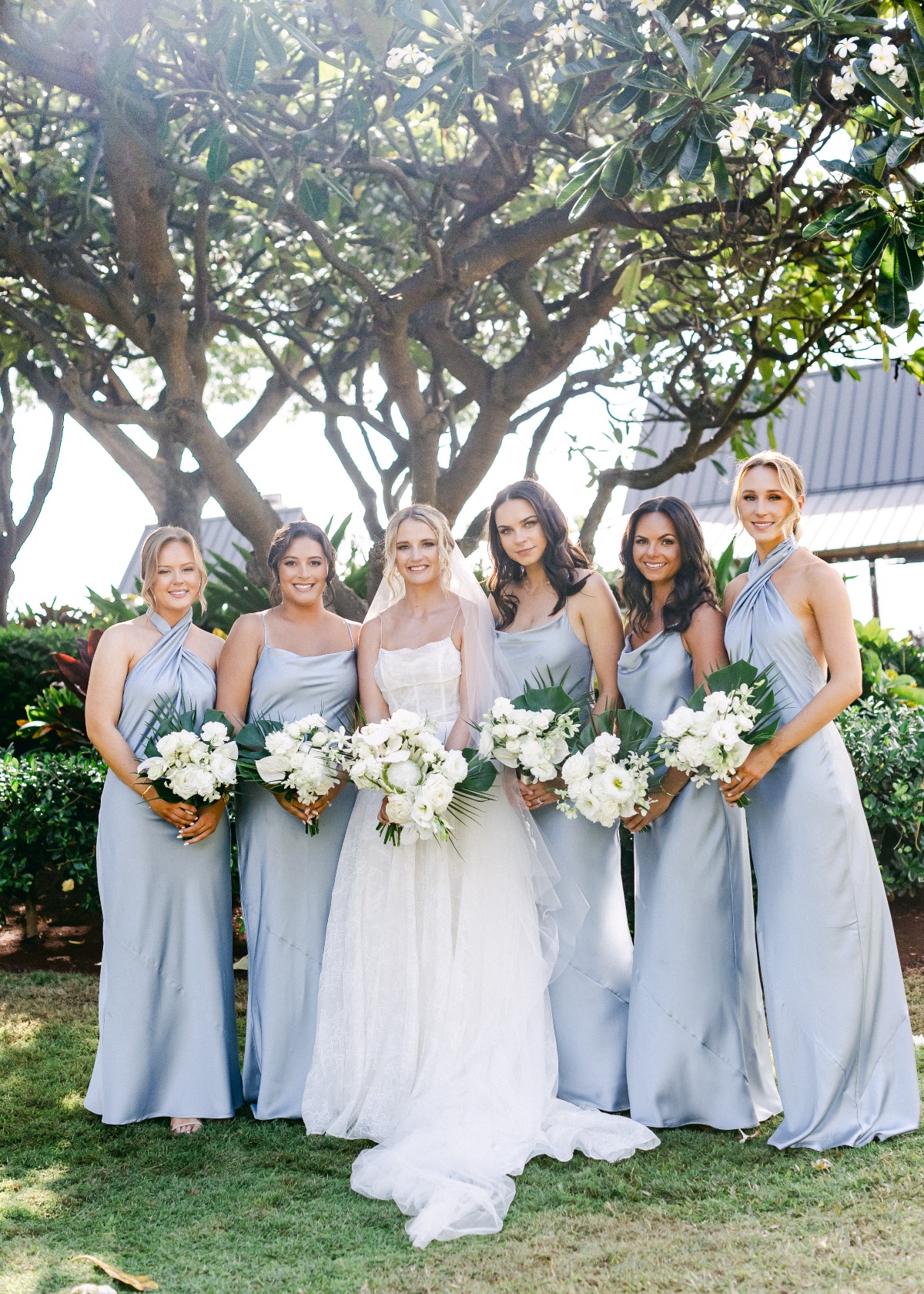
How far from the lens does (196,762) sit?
4.50 m

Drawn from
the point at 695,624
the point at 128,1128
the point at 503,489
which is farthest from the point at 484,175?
the point at 128,1128

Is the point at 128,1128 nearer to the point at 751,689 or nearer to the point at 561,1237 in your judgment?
the point at 561,1237

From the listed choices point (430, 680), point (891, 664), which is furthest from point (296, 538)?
A: point (891, 664)

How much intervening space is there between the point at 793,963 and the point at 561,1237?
A: 4.29ft

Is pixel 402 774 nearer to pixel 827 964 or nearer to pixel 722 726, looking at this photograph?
pixel 722 726

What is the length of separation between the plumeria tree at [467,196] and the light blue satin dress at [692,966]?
1983 mm

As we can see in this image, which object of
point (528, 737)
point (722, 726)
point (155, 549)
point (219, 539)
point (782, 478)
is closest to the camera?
point (722, 726)

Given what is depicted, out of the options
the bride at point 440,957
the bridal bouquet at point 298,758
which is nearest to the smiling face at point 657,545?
the bride at point 440,957

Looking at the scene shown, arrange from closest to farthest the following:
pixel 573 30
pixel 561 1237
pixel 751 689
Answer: pixel 561 1237 → pixel 751 689 → pixel 573 30

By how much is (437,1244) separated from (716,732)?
6.07 feet

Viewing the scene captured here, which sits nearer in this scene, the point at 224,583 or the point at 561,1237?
the point at 561,1237

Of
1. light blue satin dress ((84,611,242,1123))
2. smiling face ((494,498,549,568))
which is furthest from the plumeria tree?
light blue satin dress ((84,611,242,1123))

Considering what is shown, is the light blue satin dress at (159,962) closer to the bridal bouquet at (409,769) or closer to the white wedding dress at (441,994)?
the white wedding dress at (441,994)

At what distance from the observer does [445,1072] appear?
170 inches
